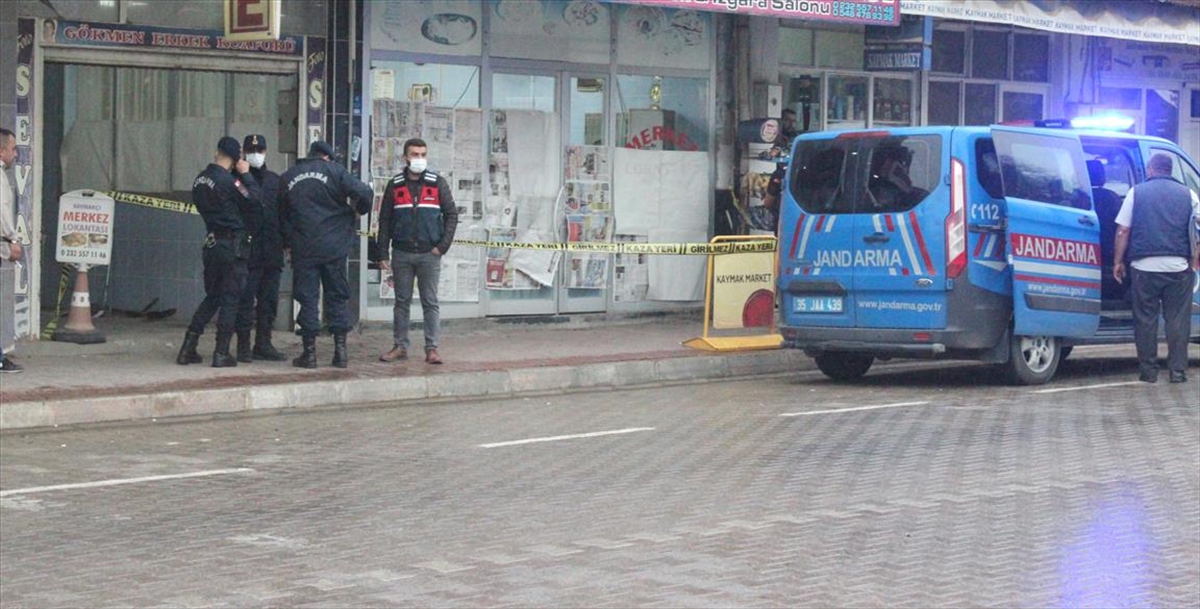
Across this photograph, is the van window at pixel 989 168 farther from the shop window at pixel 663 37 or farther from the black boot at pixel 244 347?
the black boot at pixel 244 347

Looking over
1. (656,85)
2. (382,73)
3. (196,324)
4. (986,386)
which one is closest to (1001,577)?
(986,386)

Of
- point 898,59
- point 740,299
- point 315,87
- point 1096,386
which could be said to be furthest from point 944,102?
point 315,87

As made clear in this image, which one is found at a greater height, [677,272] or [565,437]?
[677,272]

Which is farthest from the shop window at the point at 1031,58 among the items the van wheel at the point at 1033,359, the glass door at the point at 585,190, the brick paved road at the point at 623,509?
the brick paved road at the point at 623,509

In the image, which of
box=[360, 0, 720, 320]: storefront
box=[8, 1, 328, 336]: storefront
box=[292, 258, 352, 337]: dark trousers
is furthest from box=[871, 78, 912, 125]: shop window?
box=[292, 258, 352, 337]: dark trousers

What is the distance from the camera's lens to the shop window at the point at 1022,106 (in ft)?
76.1

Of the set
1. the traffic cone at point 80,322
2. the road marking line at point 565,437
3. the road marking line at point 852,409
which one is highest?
the traffic cone at point 80,322

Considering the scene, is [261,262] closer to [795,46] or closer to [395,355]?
[395,355]

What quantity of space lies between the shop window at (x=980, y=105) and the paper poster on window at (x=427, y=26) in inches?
325

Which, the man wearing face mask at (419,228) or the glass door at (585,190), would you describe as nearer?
the man wearing face mask at (419,228)

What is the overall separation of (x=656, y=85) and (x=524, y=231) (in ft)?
7.93

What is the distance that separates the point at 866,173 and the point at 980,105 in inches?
379

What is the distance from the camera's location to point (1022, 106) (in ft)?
76.7

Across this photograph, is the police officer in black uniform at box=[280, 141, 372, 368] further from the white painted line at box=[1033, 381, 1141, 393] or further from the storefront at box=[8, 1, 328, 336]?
the white painted line at box=[1033, 381, 1141, 393]
